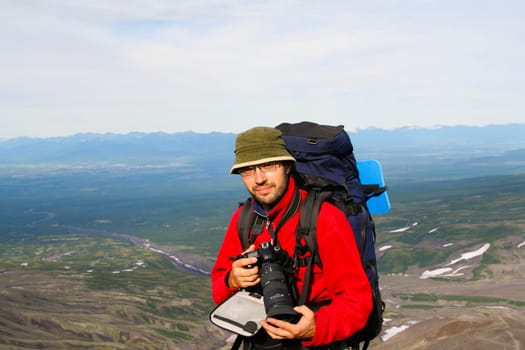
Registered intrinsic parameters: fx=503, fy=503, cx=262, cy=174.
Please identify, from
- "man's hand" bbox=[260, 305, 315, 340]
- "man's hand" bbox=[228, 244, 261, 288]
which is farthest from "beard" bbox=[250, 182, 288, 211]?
"man's hand" bbox=[260, 305, 315, 340]

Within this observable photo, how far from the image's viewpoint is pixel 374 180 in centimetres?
938

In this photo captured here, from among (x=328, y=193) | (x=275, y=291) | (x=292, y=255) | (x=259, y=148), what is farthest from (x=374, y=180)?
(x=275, y=291)

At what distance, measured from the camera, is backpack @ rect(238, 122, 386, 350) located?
23.5 feet

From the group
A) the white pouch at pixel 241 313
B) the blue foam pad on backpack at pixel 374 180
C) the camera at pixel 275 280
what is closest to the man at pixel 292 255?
the camera at pixel 275 280

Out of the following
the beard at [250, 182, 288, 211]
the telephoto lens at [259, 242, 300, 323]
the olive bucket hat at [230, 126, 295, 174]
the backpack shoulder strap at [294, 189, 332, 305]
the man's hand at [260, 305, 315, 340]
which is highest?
the olive bucket hat at [230, 126, 295, 174]

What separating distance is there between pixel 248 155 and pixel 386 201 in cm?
332

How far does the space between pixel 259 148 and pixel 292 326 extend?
245cm

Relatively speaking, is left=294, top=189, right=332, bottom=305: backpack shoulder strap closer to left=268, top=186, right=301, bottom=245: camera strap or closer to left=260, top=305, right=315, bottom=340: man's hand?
left=268, top=186, right=301, bottom=245: camera strap

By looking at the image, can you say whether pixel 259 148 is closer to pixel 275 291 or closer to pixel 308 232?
pixel 308 232

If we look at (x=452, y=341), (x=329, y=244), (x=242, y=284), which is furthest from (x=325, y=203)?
(x=452, y=341)

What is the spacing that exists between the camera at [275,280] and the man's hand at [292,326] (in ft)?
0.25

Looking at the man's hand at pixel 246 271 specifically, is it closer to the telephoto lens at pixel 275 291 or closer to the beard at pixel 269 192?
the telephoto lens at pixel 275 291

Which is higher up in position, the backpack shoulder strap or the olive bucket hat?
the olive bucket hat

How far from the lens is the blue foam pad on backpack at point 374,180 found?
929cm
